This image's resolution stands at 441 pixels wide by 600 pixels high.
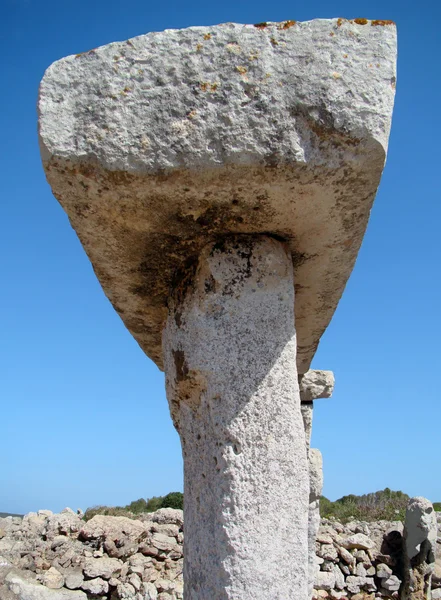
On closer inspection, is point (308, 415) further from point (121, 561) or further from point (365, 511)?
point (365, 511)

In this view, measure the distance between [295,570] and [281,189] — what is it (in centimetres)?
139

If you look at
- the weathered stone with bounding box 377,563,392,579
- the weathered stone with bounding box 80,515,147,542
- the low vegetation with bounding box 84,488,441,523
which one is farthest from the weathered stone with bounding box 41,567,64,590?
the weathered stone with bounding box 377,563,392,579

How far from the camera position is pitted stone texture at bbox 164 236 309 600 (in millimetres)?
1982

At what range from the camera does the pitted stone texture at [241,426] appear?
198 centimetres

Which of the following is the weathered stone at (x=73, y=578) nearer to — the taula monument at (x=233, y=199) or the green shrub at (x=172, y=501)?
the taula monument at (x=233, y=199)

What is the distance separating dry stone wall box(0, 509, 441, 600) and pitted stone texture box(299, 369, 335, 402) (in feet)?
8.27

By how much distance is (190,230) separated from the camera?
223 centimetres

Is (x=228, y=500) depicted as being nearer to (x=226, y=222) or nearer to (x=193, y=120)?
(x=226, y=222)

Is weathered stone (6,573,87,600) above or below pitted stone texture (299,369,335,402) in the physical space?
below

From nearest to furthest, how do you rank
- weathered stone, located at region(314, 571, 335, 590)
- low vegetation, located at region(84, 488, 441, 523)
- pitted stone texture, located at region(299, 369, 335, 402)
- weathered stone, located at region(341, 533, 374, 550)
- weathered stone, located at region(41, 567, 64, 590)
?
pitted stone texture, located at region(299, 369, 335, 402), weathered stone, located at region(41, 567, 64, 590), weathered stone, located at region(314, 571, 335, 590), weathered stone, located at region(341, 533, 374, 550), low vegetation, located at region(84, 488, 441, 523)

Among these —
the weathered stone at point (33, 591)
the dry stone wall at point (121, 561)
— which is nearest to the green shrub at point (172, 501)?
the dry stone wall at point (121, 561)

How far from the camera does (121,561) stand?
287 inches

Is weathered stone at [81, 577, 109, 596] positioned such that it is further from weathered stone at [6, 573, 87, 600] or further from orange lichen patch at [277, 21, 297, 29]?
orange lichen patch at [277, 21, 297, 29]

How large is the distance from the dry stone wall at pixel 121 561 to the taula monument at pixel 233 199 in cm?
521
